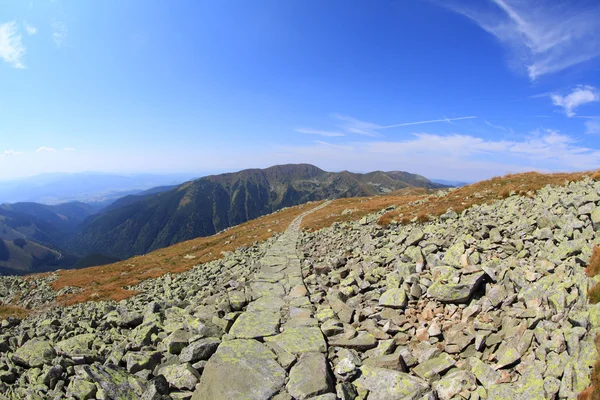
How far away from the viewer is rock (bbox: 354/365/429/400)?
6.93m

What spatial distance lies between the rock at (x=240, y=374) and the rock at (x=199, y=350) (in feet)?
0.95

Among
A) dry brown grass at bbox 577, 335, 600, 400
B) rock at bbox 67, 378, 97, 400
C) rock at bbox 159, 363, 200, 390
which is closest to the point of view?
dry brown grass at bbox 577, 335, 600, 400

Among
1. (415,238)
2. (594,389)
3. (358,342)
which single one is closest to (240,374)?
(358,342)

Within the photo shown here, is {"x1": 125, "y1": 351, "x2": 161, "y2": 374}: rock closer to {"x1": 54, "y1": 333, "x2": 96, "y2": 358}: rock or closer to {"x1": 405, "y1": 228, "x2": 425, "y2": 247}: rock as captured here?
{"x1": 54, "y1": 333, "x2": 96, "y2": 358}: rock

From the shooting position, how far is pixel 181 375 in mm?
8062

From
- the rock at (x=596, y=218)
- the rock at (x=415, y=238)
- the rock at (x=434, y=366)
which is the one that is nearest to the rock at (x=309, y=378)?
the rock at (x=434, y=366)

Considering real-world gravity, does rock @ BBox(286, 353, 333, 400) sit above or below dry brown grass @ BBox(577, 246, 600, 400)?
below

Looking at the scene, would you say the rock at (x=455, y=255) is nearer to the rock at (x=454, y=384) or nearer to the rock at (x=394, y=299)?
the rock at (x=394, y=299)

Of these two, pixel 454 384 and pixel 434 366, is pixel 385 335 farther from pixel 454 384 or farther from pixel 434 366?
pixel 454 384

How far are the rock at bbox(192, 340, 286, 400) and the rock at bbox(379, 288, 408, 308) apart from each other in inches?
186

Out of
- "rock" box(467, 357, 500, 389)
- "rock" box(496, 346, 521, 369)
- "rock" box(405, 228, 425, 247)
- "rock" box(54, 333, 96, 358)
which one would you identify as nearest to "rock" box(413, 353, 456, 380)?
"rock" box(467, 357, 500, 389)

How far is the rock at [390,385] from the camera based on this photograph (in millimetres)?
6925

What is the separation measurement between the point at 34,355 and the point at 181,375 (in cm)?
587

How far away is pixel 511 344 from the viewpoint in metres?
7.12
